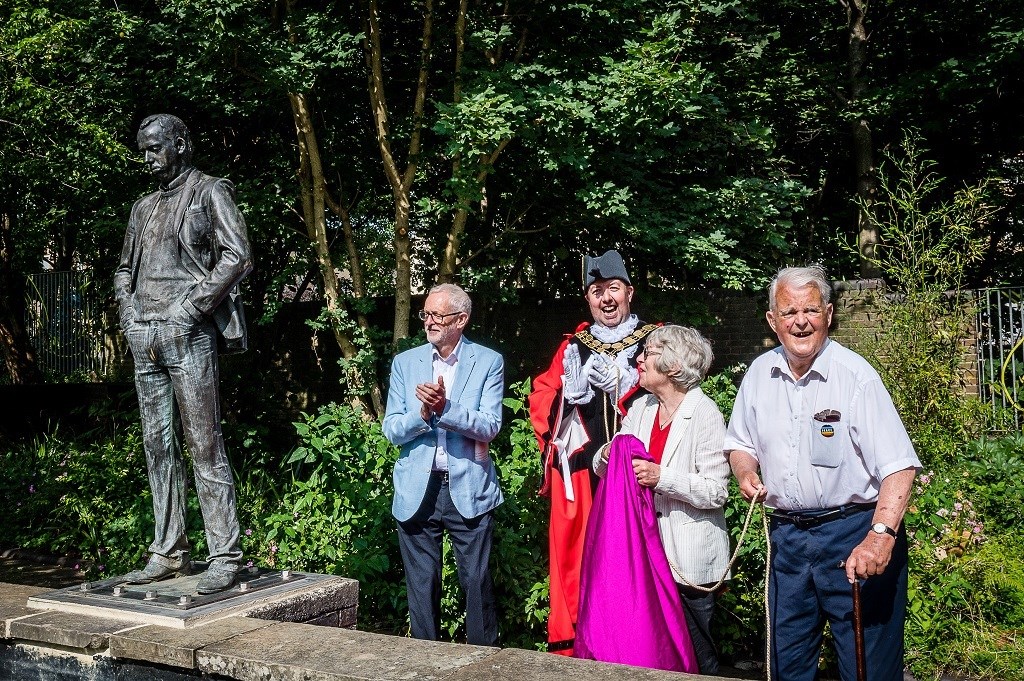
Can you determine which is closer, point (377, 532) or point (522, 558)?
point (522, 558)

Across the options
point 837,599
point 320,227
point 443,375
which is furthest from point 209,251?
point 320,227

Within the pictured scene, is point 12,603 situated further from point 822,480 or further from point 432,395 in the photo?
point 822,480

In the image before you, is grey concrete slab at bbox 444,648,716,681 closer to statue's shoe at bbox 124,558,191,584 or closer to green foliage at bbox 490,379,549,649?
statue's shoe at bbox 124,558,191,584

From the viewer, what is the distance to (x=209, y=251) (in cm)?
390

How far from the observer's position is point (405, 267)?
988 cm

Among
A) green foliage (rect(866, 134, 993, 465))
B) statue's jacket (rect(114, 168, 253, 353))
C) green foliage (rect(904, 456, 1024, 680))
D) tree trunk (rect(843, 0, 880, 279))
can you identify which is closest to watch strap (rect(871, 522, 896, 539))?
green foliage (rect(904, 456, 1024, 680))

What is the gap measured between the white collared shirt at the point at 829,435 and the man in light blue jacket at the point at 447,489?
55.5 inches

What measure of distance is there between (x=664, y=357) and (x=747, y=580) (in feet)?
5.97

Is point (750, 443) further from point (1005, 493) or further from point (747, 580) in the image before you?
point (1005, 493)

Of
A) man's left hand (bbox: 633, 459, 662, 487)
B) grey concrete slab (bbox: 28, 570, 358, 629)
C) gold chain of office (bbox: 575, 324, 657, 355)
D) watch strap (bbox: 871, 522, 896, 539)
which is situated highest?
gold chain of office (bbox: 575, 324, 657, 355)

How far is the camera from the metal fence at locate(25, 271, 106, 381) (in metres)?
15.5

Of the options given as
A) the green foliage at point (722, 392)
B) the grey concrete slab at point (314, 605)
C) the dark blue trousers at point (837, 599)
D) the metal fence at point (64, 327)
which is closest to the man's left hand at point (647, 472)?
the dark blue trousers at point (837, 599)

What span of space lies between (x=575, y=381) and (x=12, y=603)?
2.58 metres

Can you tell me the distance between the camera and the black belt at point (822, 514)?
10.4 feet
